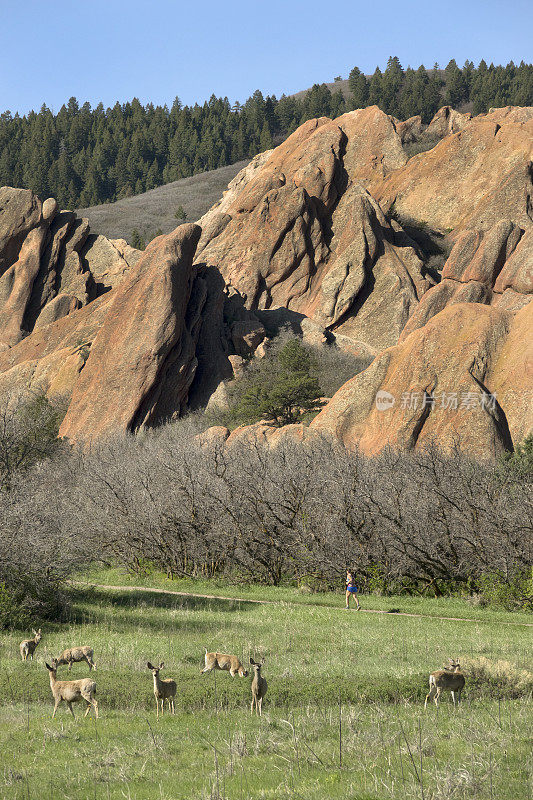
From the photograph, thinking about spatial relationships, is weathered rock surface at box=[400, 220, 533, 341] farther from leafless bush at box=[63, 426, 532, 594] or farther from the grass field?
the grass field

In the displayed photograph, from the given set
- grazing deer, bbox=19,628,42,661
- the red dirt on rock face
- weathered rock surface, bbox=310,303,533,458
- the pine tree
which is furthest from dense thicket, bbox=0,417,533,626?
the pine tree

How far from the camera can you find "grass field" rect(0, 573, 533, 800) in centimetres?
749

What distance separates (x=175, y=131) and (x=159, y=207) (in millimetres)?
43039

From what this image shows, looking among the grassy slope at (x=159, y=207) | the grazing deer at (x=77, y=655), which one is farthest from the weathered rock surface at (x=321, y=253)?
the grazing deer at (x=77, y=655)

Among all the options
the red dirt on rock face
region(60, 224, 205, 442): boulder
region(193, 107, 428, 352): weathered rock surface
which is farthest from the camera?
region(193, 107, 428, 352): weathered rock surface

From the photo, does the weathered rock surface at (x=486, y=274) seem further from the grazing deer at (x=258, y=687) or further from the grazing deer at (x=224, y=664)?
the grazing deer at (x=258, y=687)

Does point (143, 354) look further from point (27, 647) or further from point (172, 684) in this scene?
point (172, 684)

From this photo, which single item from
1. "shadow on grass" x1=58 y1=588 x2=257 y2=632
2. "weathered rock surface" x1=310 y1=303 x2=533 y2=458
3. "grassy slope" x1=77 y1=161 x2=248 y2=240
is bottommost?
"shadow on grass" x1=58 y1=588 x2=257 y2=632

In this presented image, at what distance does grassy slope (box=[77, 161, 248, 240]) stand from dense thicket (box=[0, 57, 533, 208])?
8.13m

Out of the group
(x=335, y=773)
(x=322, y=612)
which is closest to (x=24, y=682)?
(x=335, y=773)

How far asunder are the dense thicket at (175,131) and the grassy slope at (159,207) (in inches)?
320

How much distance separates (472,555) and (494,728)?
16432mm

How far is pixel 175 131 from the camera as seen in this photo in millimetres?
171500

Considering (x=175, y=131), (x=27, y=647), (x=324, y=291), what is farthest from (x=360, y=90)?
(x=27, y=647)
